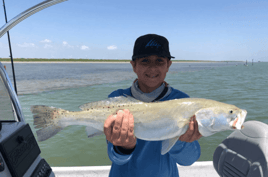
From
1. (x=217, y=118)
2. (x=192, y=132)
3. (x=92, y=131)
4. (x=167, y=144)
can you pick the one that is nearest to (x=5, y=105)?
(x=92, y=131)

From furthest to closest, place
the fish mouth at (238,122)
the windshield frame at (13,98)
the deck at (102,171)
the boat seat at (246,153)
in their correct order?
the deck at (102,171), the windshield frame at (13,98), the boat seat at (246,153), the fish mouth at (238,122)

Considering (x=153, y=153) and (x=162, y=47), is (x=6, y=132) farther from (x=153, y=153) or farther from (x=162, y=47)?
(x=162, y=47)

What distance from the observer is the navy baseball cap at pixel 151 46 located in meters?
2.03

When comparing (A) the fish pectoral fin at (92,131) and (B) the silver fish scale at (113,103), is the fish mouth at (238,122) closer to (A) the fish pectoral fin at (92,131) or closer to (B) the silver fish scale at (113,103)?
(B) the silver fish scale at (113,103)

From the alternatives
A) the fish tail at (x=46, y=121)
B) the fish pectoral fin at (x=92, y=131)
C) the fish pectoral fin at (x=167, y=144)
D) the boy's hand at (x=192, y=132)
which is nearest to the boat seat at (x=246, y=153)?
the boy's hand at (x=192, y=132)

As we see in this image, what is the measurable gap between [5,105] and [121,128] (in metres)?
2.54

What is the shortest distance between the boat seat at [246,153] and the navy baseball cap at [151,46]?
1.62 m

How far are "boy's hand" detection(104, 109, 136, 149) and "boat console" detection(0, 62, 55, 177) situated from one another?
1.23 m

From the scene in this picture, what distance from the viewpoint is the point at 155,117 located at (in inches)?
78.7

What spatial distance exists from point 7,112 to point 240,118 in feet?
11.3

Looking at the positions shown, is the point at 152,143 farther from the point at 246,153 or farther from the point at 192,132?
the point at 246,153

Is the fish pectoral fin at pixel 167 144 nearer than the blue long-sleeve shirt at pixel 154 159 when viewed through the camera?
Yes

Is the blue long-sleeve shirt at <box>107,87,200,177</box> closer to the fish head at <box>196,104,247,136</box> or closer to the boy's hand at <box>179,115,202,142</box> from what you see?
the boy's hand at <box>179,115,202,142</box>

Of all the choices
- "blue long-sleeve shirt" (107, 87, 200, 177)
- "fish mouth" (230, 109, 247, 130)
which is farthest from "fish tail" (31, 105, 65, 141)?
"fish mouth" (230, 109, 247, 130)
